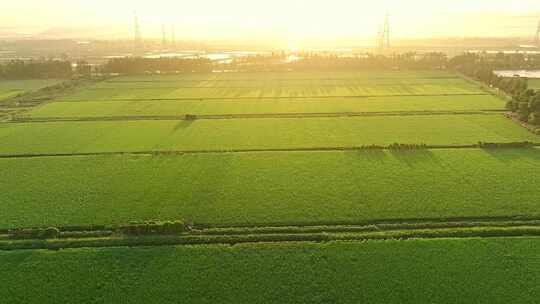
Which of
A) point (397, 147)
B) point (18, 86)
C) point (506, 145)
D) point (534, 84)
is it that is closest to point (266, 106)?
point (397, 147)

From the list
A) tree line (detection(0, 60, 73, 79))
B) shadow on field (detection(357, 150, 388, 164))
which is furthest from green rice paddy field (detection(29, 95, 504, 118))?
tree line (detection(0, 60, 73, 79))

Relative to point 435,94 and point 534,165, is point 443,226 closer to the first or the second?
point 534,165

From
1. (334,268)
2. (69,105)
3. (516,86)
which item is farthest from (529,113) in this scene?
(69,105)

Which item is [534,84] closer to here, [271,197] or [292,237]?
[271,197]

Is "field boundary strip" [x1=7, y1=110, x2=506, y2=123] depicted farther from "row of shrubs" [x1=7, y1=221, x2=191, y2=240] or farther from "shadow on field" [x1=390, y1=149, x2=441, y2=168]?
"row of shrubs" [x1=7, y1=221, x2=191, y2=240]

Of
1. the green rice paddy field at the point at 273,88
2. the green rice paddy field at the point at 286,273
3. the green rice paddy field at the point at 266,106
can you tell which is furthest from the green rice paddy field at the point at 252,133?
the green rice paddy field at the point at 286,273
